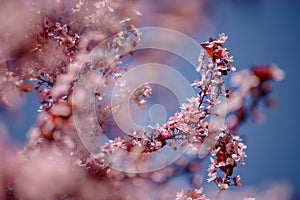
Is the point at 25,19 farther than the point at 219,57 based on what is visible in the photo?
No

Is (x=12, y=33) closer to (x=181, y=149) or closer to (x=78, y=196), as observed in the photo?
(x=78, y=196)

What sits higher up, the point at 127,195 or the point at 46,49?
the point at 46,49

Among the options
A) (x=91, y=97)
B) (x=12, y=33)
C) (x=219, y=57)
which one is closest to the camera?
(x=12, y=33)

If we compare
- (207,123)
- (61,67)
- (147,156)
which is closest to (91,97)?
(61,67)

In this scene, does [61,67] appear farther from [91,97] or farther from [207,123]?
[207,123]

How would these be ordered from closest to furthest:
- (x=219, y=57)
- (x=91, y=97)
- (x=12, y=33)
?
(x=12, y=33) → (x=219, y=57) → (x=91, y=97)

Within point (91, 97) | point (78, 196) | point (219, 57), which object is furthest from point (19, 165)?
point (219, 57)

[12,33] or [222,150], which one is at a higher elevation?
[12,33]

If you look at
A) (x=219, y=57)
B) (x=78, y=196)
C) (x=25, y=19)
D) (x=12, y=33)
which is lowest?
(x=78, y=196)

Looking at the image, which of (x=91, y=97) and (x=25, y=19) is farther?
(x=91, y=97)
